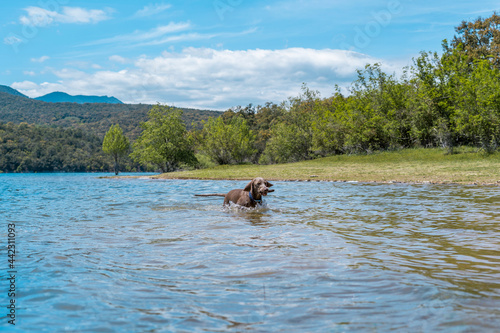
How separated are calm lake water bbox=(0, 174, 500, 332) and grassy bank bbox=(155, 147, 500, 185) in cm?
1686

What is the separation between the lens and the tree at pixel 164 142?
220 ft

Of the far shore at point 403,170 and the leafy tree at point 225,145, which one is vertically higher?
the leafy tree at point 225,145

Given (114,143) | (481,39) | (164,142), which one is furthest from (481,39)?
(114,143)

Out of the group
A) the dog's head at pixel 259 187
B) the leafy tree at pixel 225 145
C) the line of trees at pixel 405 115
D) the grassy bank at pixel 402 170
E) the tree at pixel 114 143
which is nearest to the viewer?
the dog's head at pixel 259 187

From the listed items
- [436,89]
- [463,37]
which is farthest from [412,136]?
[463,37]

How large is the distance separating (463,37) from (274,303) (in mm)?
70789

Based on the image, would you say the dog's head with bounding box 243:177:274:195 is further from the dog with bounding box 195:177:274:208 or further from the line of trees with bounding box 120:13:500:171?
the line of trees with bounding box 120:13:500:171

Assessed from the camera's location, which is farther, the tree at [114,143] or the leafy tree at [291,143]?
the tree at [114,143]

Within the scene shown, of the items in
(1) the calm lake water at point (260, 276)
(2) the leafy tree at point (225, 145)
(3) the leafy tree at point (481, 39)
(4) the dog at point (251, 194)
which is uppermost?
(3) the leafy tree at point (481, 39)

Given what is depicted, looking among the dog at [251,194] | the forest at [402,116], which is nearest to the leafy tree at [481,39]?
the forest at [402,116]

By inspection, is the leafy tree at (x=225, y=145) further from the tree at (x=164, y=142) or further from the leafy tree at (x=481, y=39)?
the leafy tree at (x=481, y=39)

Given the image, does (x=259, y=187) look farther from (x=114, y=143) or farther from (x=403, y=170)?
(x=114, y=143)

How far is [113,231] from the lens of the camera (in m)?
8.72

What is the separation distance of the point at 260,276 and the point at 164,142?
65.7 meters
